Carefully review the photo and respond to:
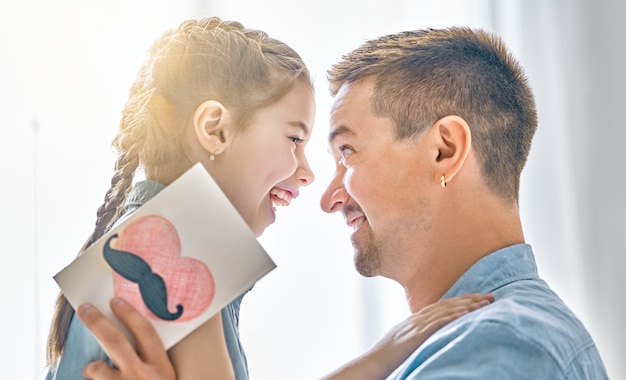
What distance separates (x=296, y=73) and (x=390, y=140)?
0.71 ft

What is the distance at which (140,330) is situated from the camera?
108 centimetres

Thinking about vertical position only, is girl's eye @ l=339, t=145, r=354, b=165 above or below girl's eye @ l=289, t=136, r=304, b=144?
below

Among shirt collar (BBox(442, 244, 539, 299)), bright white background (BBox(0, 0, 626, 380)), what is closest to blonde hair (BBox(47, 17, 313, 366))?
shirt collar (BBox(442, 244, 539, 299))

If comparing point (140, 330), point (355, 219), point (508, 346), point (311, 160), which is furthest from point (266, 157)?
point (311, 160)

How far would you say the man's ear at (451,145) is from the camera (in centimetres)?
130

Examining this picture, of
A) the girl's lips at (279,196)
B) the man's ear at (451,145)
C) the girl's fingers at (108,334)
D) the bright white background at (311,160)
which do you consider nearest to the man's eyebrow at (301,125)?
the girl's lips at (279,196)

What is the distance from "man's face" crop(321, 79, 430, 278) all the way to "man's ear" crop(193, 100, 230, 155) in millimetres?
192

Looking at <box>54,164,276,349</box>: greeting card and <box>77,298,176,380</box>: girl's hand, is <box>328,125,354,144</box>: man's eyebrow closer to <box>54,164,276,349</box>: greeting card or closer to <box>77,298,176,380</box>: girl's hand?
<box>54,164,276,349</box>: greeting card

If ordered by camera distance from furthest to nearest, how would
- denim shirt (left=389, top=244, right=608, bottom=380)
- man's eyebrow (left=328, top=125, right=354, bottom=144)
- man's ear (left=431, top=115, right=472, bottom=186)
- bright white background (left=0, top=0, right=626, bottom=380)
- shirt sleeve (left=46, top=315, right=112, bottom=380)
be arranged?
1. bright white background (left=0, top=0, right=626, bottom=380)
2. man's eyebrow (left=328, top=125, right=354, bottom=144)
3. man's ear (left=431, top=115, right=472, bottom=186)
4. shirt sleeve (left=46, top=315, right=112, bottom=380)
5. denim shirt (left=389, top=244, right=608, bottom=380)

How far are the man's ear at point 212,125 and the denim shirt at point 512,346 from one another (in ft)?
1.49

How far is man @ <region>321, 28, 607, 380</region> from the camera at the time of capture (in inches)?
51.2

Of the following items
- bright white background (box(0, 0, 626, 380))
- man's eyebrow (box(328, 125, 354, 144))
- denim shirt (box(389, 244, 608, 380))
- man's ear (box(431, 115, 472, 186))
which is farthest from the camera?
bright white background (box(0, 0, 626, 380))

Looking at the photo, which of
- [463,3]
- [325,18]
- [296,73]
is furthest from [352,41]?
[296,73]

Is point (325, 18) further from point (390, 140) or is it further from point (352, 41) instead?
point (390, 140)
